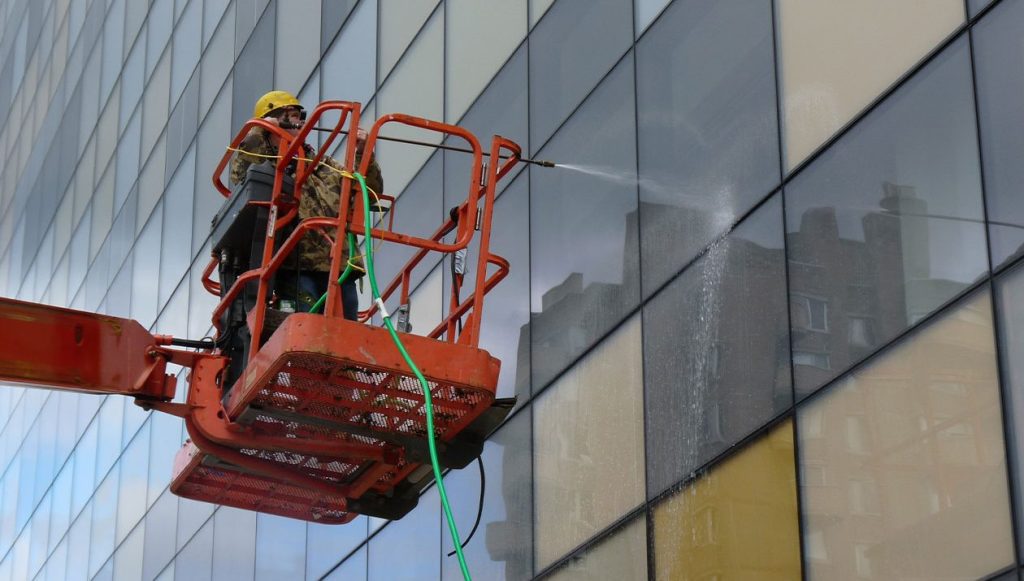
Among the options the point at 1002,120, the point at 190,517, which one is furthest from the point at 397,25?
the point at 1002,120

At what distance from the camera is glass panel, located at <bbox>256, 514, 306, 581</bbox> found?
18375 mm

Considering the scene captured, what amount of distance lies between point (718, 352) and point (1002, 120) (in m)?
2.73

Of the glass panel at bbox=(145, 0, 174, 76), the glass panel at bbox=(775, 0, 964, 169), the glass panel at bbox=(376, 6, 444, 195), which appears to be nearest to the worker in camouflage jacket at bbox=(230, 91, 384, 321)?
the glass panel at bbox=(775, 0, 964, 169)

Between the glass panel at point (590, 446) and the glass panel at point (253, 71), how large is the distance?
37.1ft

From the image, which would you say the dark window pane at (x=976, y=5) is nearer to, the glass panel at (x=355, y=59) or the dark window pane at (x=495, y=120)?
the dark window pane at (x=495, y=120)

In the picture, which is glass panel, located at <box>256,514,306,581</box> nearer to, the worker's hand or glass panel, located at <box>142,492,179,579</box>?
glass panel, located at <box>142,492,179,579</box>

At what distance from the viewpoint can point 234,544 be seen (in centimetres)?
2056

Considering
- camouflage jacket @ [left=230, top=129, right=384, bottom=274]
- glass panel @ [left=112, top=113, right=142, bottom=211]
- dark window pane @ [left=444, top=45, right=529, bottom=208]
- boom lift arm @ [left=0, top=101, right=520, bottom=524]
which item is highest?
glass panel @ [left=112, top=113, right=142, bottom=211]

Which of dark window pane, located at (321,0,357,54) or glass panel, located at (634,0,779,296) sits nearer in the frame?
glass panel, located at (634,0,779,296)

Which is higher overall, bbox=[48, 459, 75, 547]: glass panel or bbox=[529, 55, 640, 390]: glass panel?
bbox=[48, 459, 75, 547]: glass panel

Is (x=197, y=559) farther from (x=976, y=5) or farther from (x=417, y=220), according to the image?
(x=976, y=5)

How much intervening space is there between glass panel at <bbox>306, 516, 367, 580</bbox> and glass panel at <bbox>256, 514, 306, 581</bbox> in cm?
25

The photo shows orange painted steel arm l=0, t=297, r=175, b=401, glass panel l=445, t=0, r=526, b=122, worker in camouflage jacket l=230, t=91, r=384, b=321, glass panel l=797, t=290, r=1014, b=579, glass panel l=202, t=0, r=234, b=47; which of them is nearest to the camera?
glass panel l=797, t=290, r=1014, b=579

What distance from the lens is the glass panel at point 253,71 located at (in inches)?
895
